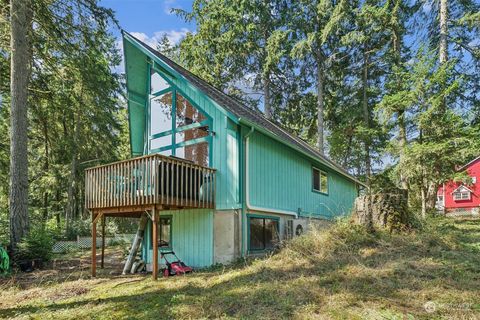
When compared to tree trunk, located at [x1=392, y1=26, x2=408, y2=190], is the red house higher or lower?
lower

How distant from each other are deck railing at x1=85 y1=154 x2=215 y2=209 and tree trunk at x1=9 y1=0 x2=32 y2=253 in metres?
3.06

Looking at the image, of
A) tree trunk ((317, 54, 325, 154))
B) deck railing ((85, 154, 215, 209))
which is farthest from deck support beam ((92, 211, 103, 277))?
tree trunk ((317, 54, 325, 154))

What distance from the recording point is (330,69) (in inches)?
896

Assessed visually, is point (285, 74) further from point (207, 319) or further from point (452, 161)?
point (207, 319)

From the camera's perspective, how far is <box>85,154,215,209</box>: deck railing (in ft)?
26.3

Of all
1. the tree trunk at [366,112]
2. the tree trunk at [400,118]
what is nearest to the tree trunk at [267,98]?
the tree trunk at [366,112]

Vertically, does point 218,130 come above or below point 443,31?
below

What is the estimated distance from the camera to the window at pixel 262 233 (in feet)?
31.8

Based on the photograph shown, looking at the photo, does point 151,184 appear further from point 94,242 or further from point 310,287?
point 310,287

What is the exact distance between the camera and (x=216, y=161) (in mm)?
9758

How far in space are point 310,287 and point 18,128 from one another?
10.5 m

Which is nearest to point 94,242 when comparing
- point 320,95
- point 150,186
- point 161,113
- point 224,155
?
point 150,186

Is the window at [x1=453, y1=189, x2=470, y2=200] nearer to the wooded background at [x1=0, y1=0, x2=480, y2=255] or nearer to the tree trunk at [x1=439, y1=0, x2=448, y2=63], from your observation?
the wooded background at [x1=0, y1=0, x2=480, y2=255]

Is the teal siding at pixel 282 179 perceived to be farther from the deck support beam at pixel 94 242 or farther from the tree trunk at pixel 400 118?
the tree trunk at pixel 400 118
